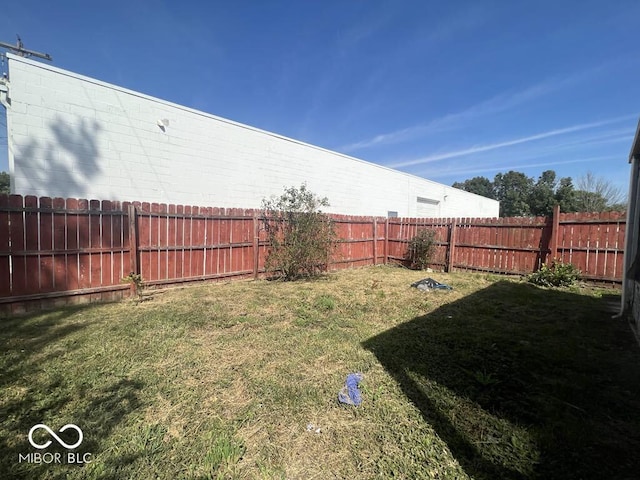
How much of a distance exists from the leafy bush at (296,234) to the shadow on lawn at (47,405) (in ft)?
15.0

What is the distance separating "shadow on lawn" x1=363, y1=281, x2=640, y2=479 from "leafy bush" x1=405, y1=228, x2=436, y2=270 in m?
4.98

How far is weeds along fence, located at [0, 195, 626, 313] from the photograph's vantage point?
4371 millimetres

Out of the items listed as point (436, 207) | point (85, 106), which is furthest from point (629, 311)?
point (436, 207)

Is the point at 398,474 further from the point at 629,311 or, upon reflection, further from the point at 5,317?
the point at 5,317

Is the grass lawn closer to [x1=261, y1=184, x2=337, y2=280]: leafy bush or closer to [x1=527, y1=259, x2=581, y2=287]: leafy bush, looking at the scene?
[x1=527, y1=259, x2=581, y2=287]: leafy bush

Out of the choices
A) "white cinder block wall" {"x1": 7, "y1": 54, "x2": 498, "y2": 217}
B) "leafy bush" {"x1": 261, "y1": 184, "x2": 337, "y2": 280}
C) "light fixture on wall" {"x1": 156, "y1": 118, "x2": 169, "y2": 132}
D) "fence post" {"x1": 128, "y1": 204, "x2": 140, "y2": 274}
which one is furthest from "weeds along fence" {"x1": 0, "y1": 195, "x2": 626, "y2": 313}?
"light fixture on wall" {"x1": 156, "y1": 118, "x2": 169, "y2": 132}

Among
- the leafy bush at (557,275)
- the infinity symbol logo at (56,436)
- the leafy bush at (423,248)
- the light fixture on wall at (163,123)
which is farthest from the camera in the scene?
the leafy bush at (423,248)

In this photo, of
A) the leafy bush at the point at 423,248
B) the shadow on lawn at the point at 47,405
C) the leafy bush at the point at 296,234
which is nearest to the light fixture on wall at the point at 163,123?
the leafy bush at the point at 296,234

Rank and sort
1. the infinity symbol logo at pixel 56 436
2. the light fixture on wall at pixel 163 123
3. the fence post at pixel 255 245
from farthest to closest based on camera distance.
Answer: the fence post at pixel 255 245
the light fixture on wall at pixel 163 123
the infinity symbol logo at pixel 56 436

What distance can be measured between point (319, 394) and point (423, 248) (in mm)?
8019

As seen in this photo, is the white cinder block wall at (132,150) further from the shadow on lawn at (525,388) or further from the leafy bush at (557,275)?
the leafy bush at (557,275)

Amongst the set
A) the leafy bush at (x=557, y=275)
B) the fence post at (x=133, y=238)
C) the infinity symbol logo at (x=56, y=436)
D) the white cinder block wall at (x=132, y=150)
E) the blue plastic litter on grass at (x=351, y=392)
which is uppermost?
the white cinder block wall at (x=132, y=150)

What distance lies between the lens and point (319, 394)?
7.99ft

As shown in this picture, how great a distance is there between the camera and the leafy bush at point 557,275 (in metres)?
6.82
